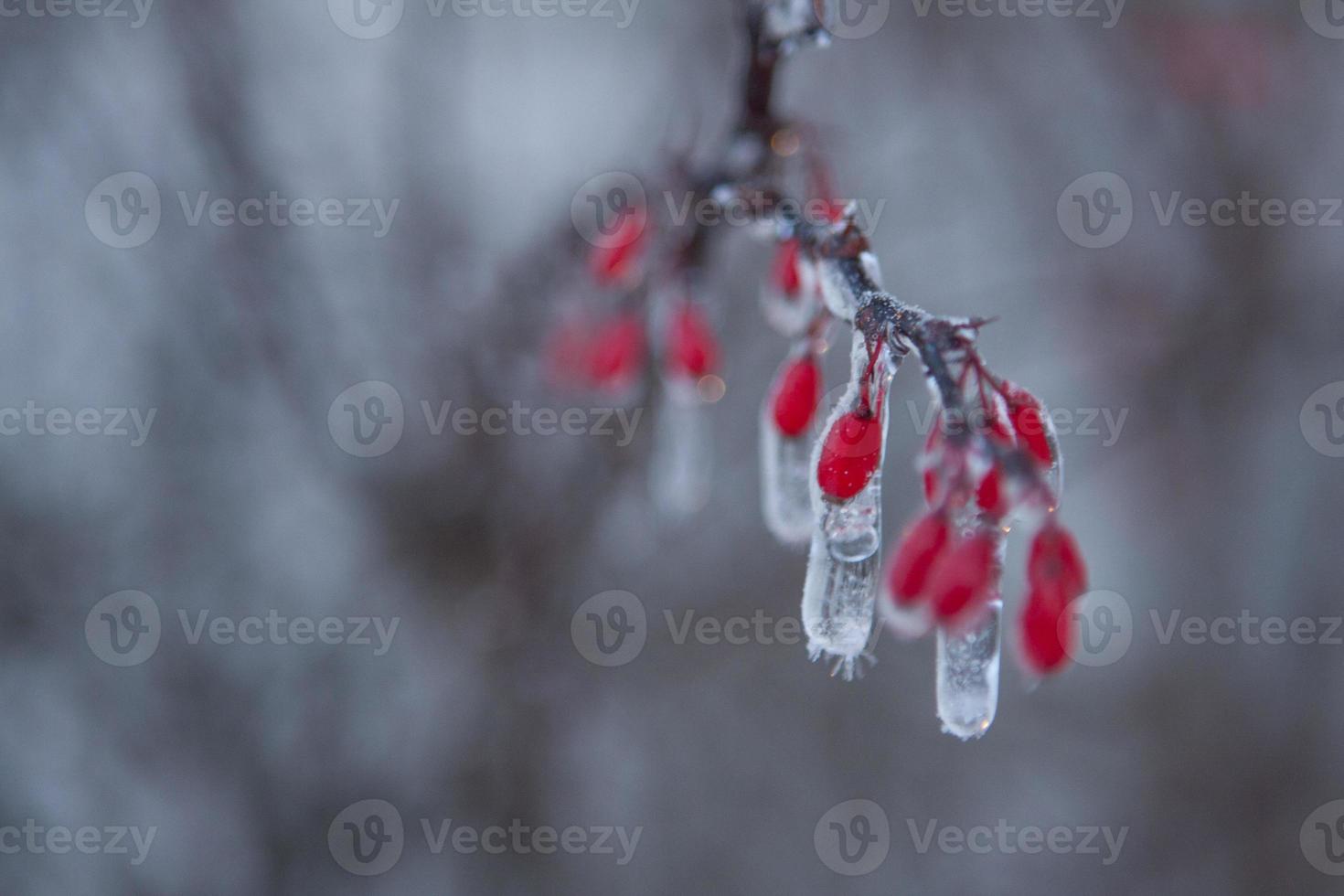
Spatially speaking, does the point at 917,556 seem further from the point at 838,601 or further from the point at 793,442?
the point at 793,442

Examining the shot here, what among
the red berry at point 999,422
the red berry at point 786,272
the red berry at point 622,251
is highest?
the red berry at point 622,251

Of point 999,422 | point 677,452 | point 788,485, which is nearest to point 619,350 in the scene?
point 677,452

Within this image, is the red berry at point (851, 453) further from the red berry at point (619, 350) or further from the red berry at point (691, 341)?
the red berry at point (619, 350)

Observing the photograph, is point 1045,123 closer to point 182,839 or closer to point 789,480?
point 789,480

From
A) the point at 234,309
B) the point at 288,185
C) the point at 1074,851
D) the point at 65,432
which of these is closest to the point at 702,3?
the point at 288,185

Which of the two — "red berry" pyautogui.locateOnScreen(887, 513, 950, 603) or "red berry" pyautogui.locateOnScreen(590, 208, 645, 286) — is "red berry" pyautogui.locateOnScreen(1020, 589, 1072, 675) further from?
"red berry" pyautogui.locateOnScreen(590, 208, 645, 286)

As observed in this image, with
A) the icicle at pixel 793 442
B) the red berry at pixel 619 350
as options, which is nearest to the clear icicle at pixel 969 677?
the icicle at pixel 793 442

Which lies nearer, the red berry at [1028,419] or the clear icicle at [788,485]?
the red berry at [1028,419]
